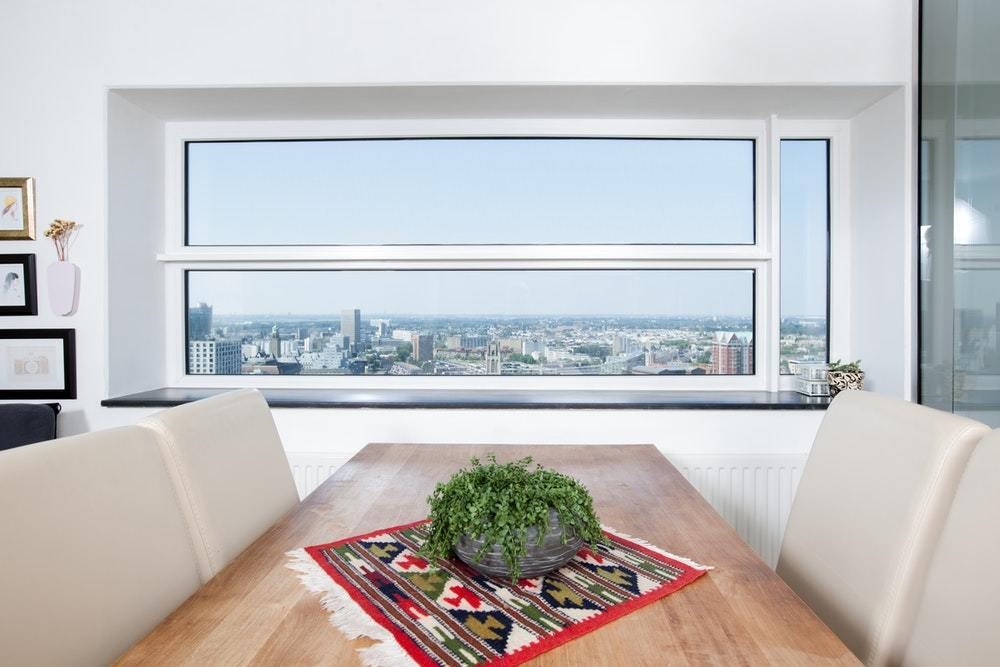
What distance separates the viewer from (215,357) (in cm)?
288

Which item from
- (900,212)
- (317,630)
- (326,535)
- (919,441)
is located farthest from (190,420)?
(900,212)

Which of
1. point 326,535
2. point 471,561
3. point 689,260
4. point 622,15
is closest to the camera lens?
point 471,561

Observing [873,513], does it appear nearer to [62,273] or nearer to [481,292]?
[481,292]

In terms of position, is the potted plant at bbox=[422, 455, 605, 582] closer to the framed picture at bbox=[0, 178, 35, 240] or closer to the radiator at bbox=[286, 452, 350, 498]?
the radiator at bbox=[286, 452, 350, 498]

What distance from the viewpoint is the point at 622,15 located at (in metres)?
2.38

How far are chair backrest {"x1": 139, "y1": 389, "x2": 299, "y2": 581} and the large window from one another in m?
1.37

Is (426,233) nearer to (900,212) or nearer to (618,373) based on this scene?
(618,373)

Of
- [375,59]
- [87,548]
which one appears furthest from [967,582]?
[375,59]

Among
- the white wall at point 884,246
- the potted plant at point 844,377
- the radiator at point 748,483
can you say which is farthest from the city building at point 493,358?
the white wall at point 884,246

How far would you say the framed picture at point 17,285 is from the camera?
96.5 inches

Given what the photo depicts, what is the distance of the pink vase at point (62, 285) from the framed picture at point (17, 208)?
0.18 meters

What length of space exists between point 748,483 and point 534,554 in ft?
5.68

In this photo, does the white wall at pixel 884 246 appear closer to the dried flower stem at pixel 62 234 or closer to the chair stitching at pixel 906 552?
the chair stitching at pixel 906 552

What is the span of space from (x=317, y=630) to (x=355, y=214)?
7.33 ft
